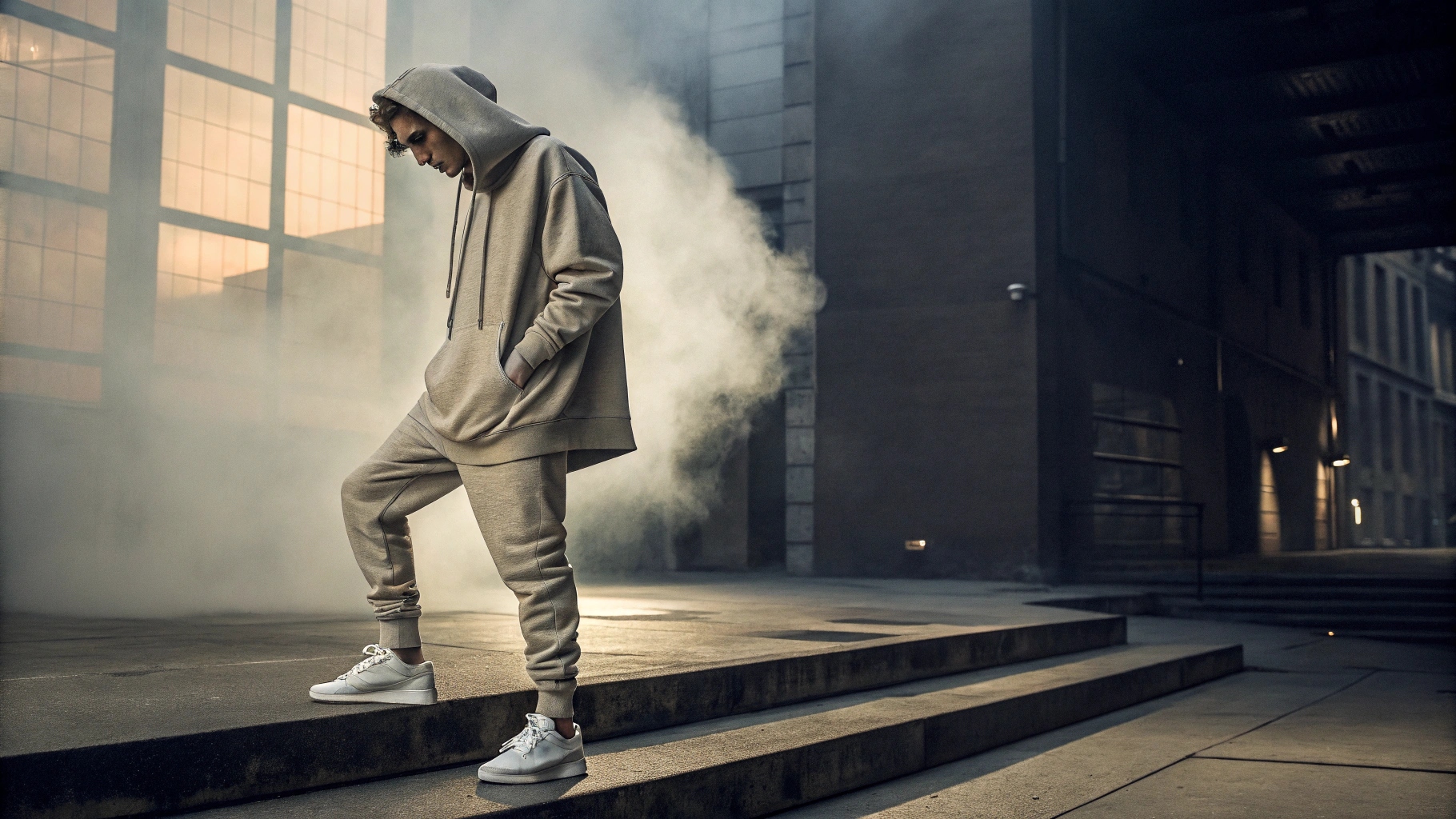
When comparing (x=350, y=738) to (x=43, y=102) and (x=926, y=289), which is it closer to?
(x=43, y=102)

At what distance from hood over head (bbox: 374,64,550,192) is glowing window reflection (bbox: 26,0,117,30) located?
14.6ft

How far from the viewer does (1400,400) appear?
1164 inches

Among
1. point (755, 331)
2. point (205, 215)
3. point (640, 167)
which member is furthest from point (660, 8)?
point (205, 215)

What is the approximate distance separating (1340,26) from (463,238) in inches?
497

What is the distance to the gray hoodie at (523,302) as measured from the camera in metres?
2.13

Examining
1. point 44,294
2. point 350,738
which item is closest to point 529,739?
point 350,738

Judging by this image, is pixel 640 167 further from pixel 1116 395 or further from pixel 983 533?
pixel 1116 395

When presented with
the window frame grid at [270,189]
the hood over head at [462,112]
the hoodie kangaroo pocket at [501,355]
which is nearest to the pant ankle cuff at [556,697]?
the hoodie kangaroo pocket at [501,355]

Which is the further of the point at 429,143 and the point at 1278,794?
the point at 1278,794

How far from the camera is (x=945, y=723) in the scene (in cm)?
347

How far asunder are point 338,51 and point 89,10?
1580 mm

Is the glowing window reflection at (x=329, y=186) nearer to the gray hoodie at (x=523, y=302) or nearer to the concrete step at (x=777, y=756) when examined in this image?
the concrete step at (x=777, y=756)

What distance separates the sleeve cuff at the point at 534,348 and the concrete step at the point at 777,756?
2.68ft

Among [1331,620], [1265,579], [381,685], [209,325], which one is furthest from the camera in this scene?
[1265,579]
